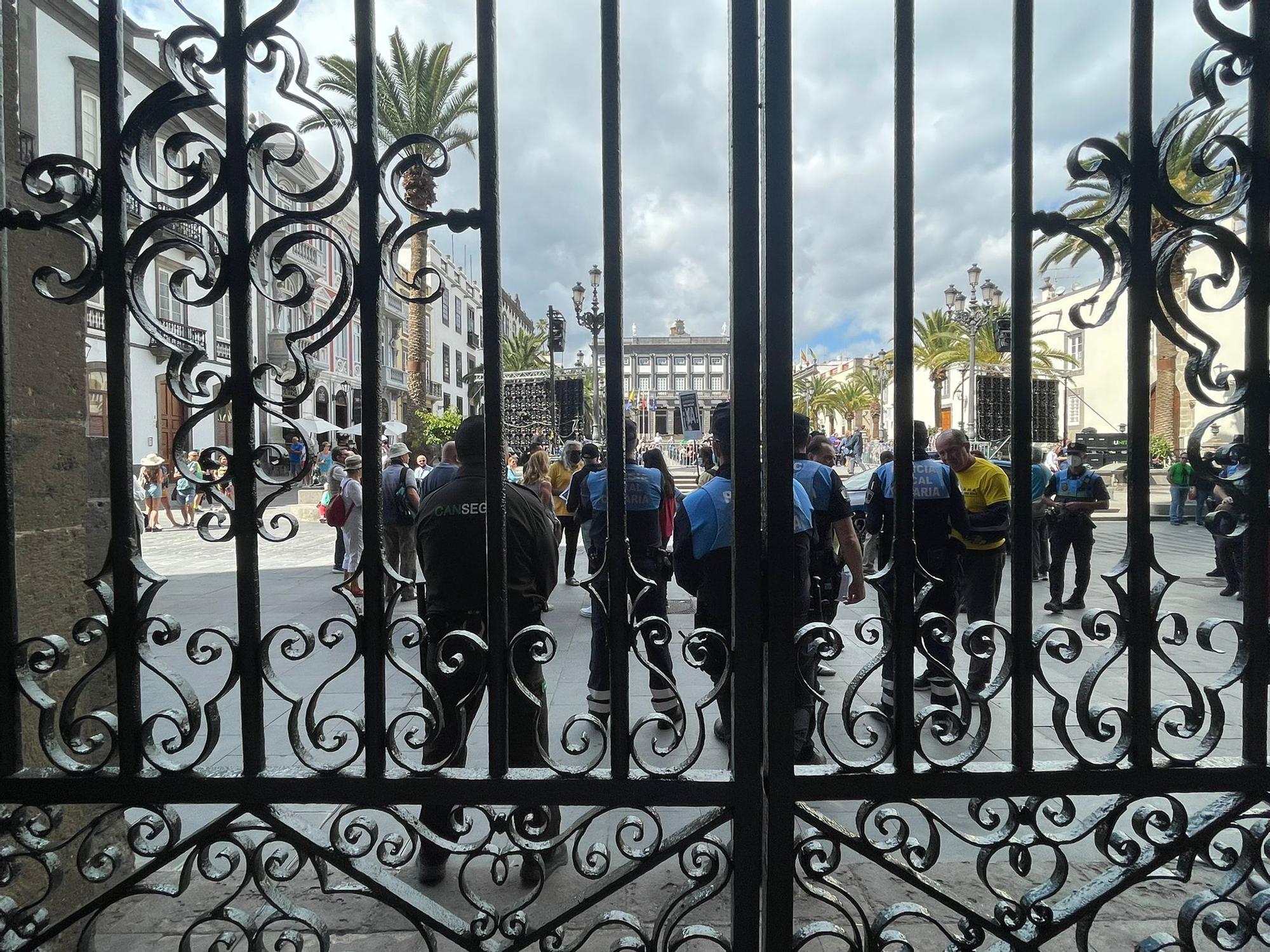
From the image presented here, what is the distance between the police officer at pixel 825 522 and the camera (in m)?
4.75

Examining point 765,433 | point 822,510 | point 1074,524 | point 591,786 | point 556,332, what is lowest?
point 591,786

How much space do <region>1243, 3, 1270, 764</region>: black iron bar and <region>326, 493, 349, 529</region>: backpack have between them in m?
8.47

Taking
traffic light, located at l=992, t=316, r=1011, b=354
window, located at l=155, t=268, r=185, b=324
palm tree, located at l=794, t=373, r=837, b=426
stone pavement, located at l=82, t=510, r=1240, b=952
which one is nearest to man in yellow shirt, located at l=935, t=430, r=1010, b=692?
stone pavement, located at l=82, t=510, r=1240, b=952

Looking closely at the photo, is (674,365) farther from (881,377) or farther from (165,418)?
(165,418)

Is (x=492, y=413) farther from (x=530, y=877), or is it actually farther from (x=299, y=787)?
(x=530, y=877)

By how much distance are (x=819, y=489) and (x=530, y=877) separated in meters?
2.92

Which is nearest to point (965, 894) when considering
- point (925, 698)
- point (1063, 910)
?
point (1063, 910)

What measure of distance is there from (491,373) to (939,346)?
36.3 meters

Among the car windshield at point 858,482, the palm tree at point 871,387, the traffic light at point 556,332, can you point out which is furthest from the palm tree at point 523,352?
the car windshield at point 858,482

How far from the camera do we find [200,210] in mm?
1937

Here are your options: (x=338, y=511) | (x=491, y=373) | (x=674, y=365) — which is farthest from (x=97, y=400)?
(x=674, y=365)

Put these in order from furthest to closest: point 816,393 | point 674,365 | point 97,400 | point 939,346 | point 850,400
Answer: point 674,365
point 816,393
point 850,400
point 939,346
point 97,400

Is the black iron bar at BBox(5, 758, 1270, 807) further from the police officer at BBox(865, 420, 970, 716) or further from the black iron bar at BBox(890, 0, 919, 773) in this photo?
the police officer at BBox(865, 420, 970, 716)

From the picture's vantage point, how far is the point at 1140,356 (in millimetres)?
2012
